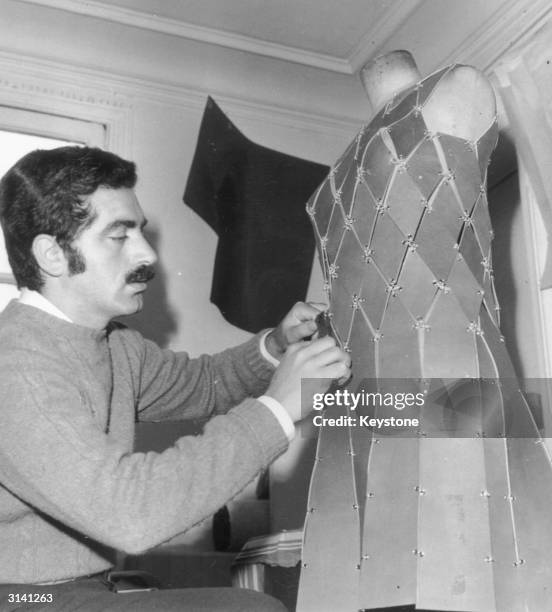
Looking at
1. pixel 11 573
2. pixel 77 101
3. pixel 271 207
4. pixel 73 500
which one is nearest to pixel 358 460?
pixel 73 500

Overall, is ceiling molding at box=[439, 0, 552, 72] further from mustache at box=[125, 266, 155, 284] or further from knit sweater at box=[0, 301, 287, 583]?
knit sweater at box=[0, 301, 287, 583]

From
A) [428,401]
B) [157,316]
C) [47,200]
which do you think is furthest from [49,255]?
[157,316]

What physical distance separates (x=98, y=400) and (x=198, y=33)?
139 centimetres

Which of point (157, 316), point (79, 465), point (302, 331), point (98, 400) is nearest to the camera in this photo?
point (79, 465)

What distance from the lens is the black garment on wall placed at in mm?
2193

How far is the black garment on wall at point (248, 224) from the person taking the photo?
2.19 meters

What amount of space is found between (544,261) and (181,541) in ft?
3.56

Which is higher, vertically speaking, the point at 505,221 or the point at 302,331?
the point at 505,221

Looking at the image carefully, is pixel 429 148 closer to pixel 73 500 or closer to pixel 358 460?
pixel 358 460

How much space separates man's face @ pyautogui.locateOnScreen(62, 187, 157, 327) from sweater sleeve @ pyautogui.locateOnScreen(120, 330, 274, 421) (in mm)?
185

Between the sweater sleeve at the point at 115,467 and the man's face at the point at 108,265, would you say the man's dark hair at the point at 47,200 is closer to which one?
the man's face at the point at 108,265

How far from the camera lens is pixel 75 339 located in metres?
1.20

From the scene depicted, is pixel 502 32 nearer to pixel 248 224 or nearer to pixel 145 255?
pixel 248 224

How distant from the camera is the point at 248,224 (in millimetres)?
2240
